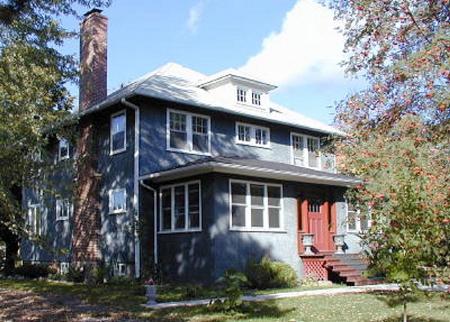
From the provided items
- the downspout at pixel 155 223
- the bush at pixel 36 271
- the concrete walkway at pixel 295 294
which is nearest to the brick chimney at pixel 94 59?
the downspout at pixel 155 223

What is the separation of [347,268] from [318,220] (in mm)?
2476

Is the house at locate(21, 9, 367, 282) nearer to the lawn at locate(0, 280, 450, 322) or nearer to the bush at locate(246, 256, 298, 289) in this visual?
the bush at locate(246, 256, 298, 289)

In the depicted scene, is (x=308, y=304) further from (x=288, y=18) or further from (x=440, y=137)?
(x=288, y=18)

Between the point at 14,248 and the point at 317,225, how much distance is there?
13239 millimetres

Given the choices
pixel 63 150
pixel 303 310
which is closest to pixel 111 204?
pixel 63 150

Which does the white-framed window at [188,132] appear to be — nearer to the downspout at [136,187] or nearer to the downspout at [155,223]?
the downspout at [136,187]

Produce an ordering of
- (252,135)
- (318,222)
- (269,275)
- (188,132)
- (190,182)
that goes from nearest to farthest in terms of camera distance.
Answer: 1. (269,275)
2. (190,182)
3. (188,132)
4. (318,222)
5. (252,135)

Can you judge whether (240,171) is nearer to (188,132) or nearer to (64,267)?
(188,132)

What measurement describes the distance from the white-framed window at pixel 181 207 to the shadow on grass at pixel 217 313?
216 inches

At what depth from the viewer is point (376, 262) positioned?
28.8 ft

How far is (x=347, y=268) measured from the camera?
740 inches

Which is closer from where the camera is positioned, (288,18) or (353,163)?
(353,163)

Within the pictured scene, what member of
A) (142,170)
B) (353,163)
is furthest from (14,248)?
(353,163)

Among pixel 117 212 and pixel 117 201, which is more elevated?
pixel 117 201
